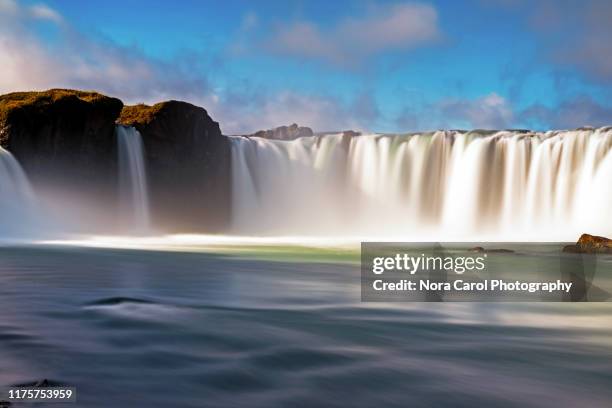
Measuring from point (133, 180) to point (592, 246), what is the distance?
31.1 meters

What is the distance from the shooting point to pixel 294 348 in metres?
7.11

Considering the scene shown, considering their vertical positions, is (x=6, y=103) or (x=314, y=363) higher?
(x=6, y=103)

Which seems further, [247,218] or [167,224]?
[247,218]

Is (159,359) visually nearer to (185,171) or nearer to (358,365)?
(358,365)

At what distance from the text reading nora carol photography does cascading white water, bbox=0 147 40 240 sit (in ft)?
Answer: 74.4

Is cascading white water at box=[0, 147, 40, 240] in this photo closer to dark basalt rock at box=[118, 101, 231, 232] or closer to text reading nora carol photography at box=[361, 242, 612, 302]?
dark basalt rock at box=[118, 101, 231, 232]

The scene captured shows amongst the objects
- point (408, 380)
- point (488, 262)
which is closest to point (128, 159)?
point (488, 262)

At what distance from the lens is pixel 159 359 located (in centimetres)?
618

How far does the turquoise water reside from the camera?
5.14 meters

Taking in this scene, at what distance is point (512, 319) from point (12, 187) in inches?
1385

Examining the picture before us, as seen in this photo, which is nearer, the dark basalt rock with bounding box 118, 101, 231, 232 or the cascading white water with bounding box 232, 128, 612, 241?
the cascading white water with bounding box 232, 128, 612, 241

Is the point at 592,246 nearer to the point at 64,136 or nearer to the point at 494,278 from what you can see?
the point at 494,278

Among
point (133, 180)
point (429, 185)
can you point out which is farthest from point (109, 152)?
point (429, 185)

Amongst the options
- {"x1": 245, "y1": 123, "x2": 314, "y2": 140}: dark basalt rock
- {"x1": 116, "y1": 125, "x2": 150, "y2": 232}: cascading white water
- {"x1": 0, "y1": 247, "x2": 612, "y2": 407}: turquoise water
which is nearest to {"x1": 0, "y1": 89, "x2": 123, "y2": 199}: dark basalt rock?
{"x1": 116, "y1": 125, "x2": 150, "y2": 232}: cascading white water
